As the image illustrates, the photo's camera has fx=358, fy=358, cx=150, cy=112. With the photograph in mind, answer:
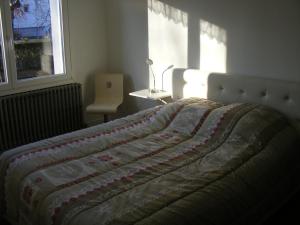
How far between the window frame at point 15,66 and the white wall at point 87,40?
8 centimetres

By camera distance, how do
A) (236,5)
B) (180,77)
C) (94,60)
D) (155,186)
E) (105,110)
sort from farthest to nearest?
1. (94,60)
2. (105,110)
3. (180,77)
4. (236,5)
5. (155,186)

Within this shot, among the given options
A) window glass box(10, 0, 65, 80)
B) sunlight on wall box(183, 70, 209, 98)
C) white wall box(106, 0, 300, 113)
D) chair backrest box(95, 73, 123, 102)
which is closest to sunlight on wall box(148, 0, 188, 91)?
white wall box(106, 0, 300, 113)

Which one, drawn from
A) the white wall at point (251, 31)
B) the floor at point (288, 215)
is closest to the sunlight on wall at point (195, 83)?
the white wall at point (251, 31)

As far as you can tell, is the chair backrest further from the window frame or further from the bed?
the bed

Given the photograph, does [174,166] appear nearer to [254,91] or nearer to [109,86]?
[254,91]

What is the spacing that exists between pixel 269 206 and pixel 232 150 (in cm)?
46

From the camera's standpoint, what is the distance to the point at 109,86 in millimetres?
4531

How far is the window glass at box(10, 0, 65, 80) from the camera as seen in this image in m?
3.95

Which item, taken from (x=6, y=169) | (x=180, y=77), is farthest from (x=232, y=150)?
(x=6, y=169)

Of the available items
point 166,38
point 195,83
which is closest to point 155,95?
point 195,83

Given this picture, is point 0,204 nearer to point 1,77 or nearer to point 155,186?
point 155,186

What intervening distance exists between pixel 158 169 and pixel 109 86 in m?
2.33

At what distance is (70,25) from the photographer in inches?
168

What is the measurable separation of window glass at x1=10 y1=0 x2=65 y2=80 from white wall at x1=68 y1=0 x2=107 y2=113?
172 mm
